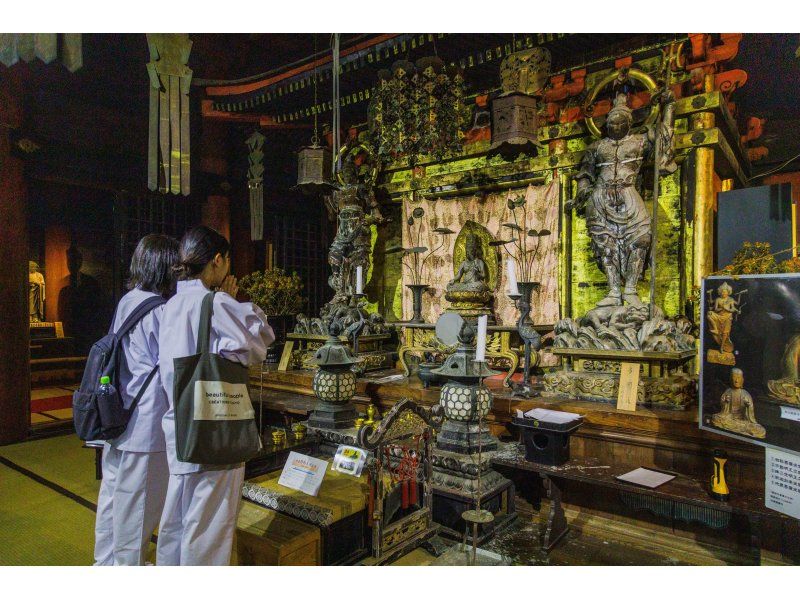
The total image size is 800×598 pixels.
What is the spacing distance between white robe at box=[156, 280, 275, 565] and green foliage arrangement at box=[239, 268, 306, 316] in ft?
15.4

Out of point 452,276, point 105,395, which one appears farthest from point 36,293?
point 105,395

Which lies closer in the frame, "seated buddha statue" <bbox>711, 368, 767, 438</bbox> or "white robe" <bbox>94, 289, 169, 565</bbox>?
"white robe" <bbox>94, 289, 169, 565</bbox>

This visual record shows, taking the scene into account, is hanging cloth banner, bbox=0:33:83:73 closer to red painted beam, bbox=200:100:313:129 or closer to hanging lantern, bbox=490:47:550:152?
hanging lantern, bbox=490:47:550:152

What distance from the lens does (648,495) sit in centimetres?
272

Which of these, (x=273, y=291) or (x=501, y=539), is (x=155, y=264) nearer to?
(x=501, y=539)

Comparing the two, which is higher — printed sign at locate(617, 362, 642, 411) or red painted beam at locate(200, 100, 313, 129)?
red painted beam at locate(200, 100, 313, 129)

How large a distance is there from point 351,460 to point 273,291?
14.5ft

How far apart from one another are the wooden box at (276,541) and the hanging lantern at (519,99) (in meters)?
4.02

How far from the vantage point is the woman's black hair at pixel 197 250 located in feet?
6.09

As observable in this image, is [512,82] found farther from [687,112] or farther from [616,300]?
[616,300]

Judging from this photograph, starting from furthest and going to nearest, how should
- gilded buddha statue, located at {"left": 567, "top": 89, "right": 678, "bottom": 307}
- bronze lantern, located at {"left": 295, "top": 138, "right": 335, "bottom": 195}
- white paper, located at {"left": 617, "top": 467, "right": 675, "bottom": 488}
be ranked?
bronze lantern, located at {"left": 295, "top": 138, "right": 335, "bottom": 195} < gilded buddha statue, located at {"left": 567, "top": 89, "right": 678, "bottom": 307} < white paper, located at {"left": 617, "top": 467, "right": 675, "bottom": 488}

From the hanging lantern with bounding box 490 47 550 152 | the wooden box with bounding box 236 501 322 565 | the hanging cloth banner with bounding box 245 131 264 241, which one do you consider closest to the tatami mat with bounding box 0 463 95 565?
the wooden box with bounding box 236 501 322 565

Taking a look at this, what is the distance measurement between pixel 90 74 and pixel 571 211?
242 inches

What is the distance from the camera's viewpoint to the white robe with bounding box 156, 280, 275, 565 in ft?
5.57
